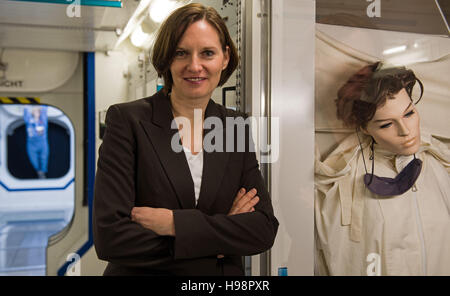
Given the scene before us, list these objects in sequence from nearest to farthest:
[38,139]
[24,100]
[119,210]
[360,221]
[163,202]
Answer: [119,210] → [163,202] → [360,221] → [24,100] → [38,139]

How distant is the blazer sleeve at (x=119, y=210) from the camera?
4.18ft

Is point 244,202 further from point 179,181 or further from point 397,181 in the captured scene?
point 397,181

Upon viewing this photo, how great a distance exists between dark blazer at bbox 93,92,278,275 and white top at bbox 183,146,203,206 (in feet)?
0.11

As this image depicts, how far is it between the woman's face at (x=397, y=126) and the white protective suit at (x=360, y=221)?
0.05 meters

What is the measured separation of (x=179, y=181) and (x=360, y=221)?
1053mm

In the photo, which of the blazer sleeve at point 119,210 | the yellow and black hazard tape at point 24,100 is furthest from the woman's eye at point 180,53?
the yellow and black hazard tape at point 24,100

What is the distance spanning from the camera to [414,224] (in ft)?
6.39

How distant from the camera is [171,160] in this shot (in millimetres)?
1414

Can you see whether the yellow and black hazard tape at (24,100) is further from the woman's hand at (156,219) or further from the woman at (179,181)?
the woman's hand at (156,219)

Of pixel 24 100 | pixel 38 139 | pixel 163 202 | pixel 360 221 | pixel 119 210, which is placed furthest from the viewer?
pixel 38 139

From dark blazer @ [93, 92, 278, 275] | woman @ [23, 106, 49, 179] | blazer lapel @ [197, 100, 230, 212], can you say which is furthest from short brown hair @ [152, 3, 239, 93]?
woman @ [23, 106, 49, 179]

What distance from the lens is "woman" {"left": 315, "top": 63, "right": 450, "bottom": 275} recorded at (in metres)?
1.91

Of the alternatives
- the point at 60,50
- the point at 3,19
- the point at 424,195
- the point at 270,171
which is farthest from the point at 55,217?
the point at 424,195

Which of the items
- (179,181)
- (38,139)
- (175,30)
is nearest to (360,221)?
(179,181)
